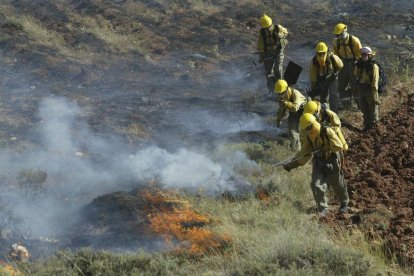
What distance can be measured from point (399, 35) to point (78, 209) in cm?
1291

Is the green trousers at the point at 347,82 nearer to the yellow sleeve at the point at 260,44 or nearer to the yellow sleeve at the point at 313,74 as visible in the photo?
the yellow sleeve at the point at 313,74

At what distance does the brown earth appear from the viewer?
671 centimetres

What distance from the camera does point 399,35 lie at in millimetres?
17391

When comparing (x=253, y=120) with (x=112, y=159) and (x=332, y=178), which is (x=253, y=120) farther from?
(x=332, y=178)

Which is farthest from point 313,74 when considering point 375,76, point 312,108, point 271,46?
point 312,108

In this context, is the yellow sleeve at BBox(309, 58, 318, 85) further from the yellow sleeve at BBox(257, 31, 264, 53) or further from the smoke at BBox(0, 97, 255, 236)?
the smoke at BBox(0, 97, 255, 236)

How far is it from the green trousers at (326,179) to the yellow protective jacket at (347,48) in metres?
4.06

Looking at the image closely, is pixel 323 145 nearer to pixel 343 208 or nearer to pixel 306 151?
pixel 306 151

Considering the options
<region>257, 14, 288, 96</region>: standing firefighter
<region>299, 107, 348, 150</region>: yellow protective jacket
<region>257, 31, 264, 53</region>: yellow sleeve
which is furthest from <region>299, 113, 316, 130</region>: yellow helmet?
<region>257, 31, 264, 53</region>: yellow sleeve

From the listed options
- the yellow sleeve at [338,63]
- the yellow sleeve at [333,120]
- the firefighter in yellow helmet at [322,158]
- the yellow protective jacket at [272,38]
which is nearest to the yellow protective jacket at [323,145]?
the firefighter in yellow helmet at [322,158]

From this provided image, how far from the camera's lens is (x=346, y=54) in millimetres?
11031

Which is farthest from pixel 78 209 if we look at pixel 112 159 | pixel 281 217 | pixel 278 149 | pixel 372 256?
pixel 372 256

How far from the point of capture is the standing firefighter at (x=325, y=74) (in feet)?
34.1

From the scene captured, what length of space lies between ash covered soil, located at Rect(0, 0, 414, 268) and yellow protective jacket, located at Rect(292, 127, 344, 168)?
926mm
